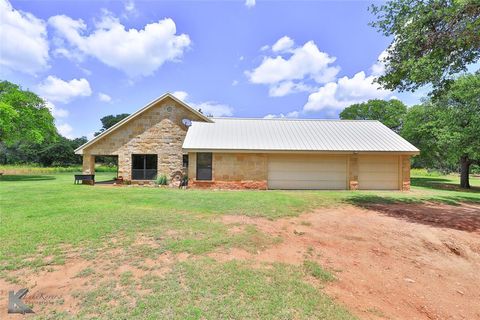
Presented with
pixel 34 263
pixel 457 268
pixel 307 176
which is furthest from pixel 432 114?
pixel 34 263

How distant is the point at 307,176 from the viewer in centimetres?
1623

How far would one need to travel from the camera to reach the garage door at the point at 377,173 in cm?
1628

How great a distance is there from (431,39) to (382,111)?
3904cm

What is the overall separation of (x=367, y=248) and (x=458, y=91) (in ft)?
64.8

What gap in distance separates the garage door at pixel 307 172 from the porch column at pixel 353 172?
26 cm

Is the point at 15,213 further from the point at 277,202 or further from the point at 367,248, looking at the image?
the point at 367,248

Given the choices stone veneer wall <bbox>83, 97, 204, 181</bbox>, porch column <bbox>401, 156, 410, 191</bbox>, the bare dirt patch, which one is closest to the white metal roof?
porch column <bbox>401, 156, 410, 191</bbox>

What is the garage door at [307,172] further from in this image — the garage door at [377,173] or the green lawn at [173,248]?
the green lawn at [173,248]

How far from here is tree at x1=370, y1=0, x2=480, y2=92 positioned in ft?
24.8

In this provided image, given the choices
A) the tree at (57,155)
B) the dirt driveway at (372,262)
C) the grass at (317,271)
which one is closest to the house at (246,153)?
the dirt driveway at (372,262)

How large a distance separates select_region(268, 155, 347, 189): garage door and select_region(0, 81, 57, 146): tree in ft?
65.3

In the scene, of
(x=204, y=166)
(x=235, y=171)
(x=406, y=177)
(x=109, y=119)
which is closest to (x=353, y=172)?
(x=406, y=177)

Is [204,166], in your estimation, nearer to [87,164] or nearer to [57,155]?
[87,164]

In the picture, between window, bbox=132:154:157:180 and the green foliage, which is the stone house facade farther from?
the green foliage
